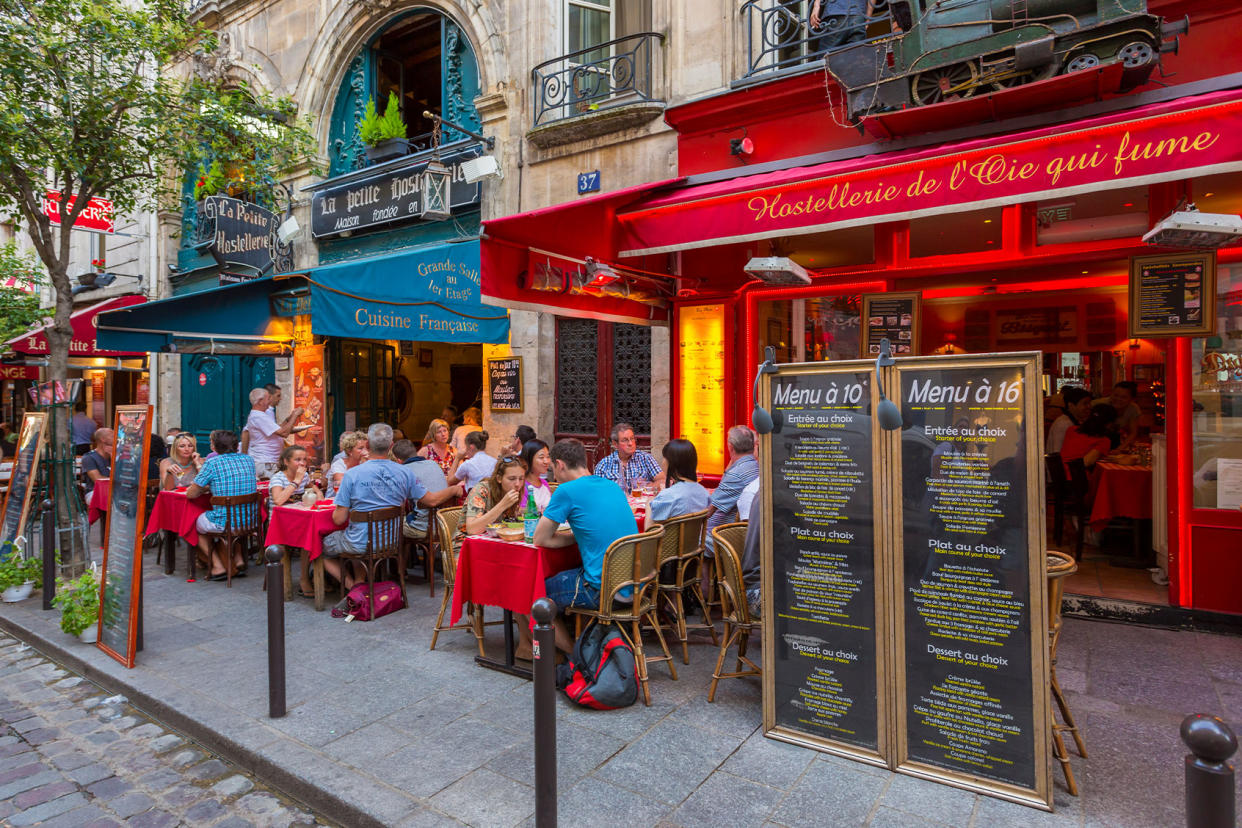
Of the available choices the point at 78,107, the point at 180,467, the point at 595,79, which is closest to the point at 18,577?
the point at 180,467

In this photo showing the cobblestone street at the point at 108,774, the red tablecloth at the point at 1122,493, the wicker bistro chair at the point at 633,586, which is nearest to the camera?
the cobblestone street at the point at 108,774

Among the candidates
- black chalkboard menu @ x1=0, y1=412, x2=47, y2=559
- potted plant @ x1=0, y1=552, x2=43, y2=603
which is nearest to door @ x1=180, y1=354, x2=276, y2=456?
black chalkboard menu @ x1=0, y1=412, x2=47, y2=559

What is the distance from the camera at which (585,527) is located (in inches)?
164

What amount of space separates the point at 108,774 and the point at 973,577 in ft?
14.4

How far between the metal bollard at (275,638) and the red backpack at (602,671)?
1.63 meters

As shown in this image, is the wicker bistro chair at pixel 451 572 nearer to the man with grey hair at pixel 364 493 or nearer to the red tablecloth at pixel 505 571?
the red tablecloth at pixel 505 571

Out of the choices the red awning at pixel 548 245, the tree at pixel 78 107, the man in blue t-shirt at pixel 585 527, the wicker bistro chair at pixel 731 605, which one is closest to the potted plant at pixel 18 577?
the tree at pixel 78 107

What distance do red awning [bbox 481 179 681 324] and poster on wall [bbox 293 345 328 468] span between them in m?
6.81

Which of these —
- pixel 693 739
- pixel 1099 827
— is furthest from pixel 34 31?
pixel 1099 827

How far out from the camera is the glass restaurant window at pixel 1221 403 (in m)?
4.89

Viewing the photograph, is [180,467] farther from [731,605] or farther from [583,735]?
[731,605]

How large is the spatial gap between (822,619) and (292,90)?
12.6 m

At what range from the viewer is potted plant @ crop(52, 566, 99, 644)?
16.9 ft

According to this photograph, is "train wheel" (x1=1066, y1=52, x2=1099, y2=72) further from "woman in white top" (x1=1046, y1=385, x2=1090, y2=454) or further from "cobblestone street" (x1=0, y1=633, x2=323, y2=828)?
"cobblestone street" (x1=0, y1=633, x2=323, y2=828)
